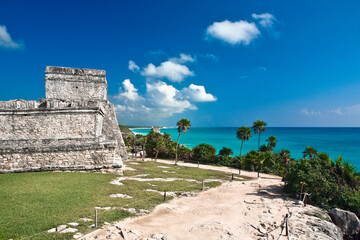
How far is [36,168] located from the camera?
36.6 feet

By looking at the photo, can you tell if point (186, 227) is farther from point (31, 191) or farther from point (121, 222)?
point (31, 191)

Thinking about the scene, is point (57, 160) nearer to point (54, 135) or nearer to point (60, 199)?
point (54, 135)

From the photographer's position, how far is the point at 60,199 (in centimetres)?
763

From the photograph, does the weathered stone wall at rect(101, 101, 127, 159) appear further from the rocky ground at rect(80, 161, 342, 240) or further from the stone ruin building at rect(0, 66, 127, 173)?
the rocky ground at rect(80, 161, 342, 240)

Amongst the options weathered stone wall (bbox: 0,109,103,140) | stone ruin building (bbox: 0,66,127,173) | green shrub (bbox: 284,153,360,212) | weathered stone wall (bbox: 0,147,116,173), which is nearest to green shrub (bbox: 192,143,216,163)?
green shrub (bbox: 284,153,360,212)

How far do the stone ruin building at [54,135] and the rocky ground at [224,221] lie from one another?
6.14 meters

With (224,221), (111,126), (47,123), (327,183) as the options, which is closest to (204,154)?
(111,126)

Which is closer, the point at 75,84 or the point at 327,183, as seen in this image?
the point at 327,183

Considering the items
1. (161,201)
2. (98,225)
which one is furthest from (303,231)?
(98,225)

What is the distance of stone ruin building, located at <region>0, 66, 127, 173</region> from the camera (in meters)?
11.1

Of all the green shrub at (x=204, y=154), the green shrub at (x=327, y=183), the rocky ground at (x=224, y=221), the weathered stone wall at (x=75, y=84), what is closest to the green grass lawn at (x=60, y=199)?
the rocky ground at (x=224, y=221)

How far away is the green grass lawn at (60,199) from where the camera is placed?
5.64 m

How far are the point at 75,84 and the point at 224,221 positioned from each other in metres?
18.7

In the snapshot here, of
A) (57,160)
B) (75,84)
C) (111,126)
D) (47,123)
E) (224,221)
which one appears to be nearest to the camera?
(224,221)
